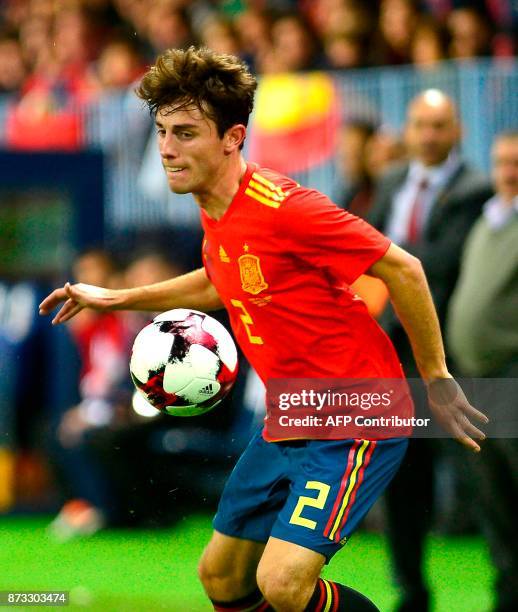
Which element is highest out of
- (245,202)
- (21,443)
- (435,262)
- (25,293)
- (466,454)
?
(245,202)

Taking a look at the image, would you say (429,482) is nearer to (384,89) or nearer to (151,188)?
(384,89)

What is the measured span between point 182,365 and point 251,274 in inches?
16.8

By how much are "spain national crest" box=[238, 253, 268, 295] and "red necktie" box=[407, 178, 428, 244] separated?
219cm

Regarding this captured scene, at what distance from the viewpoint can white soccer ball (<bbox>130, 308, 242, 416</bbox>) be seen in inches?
184

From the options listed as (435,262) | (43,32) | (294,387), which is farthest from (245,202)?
(43,32)

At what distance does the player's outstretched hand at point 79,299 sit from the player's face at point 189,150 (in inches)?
22.2

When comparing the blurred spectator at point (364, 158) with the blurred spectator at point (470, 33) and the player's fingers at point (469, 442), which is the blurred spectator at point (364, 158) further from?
the player's fingers at point (469, 442)

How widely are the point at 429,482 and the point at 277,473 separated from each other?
6.41ft

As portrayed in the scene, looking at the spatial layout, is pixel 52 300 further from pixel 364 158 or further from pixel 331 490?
pixel 364 158

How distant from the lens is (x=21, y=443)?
32.1 ft

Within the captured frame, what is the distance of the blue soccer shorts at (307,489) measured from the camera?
435cm

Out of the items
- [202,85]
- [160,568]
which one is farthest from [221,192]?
[160,568]

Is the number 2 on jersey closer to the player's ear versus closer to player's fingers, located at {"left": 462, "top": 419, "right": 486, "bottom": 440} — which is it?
the player's ear

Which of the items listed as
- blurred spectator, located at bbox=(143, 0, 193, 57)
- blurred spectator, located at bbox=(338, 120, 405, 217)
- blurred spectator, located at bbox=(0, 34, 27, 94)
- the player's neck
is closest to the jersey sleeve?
the player's neck
